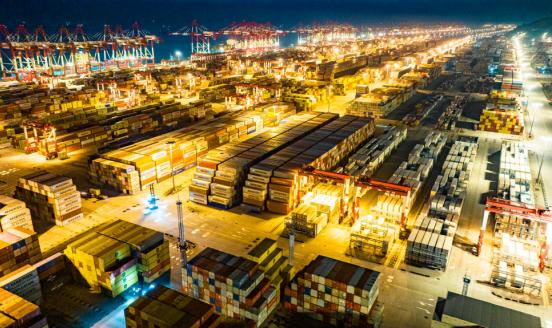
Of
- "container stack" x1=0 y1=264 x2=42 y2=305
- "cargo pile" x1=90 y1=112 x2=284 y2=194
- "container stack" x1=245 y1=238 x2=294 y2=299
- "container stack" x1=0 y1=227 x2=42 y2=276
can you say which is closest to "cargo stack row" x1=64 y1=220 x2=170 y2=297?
"container stack" x1=0 y1=264 x2=42 y2=305

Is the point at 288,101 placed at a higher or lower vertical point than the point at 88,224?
higher

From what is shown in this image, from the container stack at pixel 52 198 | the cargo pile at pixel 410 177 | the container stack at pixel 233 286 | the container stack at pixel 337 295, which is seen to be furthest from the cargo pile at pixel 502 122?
the container stack at pixel 52 198

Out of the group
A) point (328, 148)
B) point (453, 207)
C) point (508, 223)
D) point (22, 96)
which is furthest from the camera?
point (22, 96)

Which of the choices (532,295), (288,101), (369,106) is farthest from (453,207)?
(288,101)

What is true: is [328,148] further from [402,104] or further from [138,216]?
[402,104]

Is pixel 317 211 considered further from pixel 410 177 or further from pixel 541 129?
pixel 541 129

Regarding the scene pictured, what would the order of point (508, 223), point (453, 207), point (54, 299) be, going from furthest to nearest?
1. point (453, 207)
2. point (508, 223)
3. point (54, 299)

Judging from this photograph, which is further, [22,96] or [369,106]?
[22,96]

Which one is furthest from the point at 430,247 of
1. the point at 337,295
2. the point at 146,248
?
the point at 146,248
